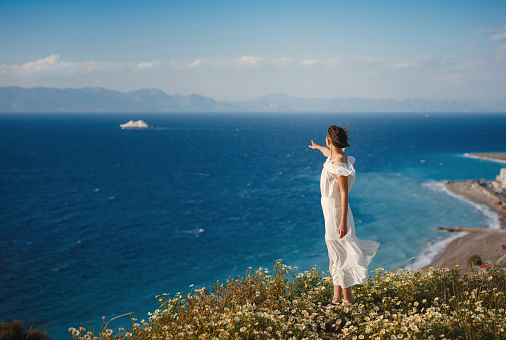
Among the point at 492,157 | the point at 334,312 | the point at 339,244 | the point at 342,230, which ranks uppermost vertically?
the point at 342,230

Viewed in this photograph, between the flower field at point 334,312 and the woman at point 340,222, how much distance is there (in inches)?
19.1

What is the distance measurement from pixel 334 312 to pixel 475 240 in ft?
101

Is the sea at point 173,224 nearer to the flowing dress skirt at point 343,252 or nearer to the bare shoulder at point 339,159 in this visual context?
the flowing dress skirt at point 343,252

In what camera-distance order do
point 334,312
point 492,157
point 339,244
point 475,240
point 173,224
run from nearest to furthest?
point 334,312, point 339,244, point 475,240, point 173,224, point 492,157

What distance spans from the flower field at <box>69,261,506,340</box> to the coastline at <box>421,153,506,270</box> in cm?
603

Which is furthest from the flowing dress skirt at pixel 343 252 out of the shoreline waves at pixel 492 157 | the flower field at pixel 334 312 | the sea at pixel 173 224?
the shoreline waves at pixel 492 157

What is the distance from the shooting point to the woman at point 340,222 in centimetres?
662

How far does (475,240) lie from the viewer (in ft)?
102

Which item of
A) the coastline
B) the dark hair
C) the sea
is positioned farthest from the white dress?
the coastline

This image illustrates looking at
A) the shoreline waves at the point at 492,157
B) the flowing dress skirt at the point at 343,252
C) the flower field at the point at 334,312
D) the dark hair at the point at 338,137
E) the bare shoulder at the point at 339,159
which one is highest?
the dark hair at the point at 338,137

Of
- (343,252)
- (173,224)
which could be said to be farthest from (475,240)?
(343,252)

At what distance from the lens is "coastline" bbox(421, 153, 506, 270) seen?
2597 cm

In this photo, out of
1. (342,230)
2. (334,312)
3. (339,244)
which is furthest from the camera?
(339,244)

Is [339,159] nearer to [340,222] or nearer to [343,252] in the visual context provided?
[340,222]
